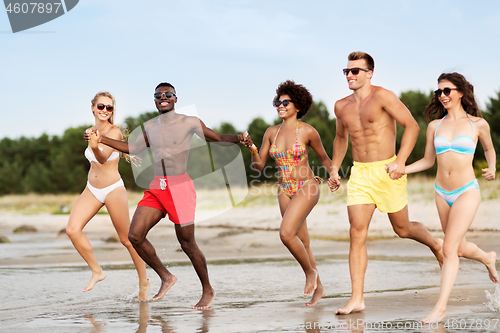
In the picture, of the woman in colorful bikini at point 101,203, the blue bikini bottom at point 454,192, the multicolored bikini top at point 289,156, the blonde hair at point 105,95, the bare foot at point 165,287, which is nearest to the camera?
the blue bikini bottom at point 454,192

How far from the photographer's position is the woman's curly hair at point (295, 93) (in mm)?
7086

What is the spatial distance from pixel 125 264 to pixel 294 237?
21.7 ft

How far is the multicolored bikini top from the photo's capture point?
687cm

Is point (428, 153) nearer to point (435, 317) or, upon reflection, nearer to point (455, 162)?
point (455, 162)

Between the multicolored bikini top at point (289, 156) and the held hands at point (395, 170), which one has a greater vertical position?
the multicolored bikini top at point (289, 156)

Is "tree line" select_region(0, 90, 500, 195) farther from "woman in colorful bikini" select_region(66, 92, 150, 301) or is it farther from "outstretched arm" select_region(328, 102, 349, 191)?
"outstretched arm" select_region(328, 102, 349, 191)

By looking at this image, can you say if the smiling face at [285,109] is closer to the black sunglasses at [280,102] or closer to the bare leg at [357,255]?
the black sunglasses at [280,102]

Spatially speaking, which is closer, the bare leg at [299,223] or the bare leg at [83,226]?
the bare leg at [299,223]

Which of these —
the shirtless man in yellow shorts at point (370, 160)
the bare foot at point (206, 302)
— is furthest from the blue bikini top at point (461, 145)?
the bare foot at point (206, 302)

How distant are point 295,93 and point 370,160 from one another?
1.59 m

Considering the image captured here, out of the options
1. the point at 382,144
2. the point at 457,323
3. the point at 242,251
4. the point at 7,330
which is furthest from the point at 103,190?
the point at 242,251

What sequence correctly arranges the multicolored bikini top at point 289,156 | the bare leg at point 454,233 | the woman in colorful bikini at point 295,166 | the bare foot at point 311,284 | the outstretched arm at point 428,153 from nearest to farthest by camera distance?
the bare leg at point 454,233 → the outstretched arm at point 428,153 → the woman in colorful bikini at point 295,166 → the bare foot at point 311,284 → the multicolored bikini top at point 289,156

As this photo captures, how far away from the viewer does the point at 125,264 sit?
12203 millimetres

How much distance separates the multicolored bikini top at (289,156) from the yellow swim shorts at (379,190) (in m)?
1.11
